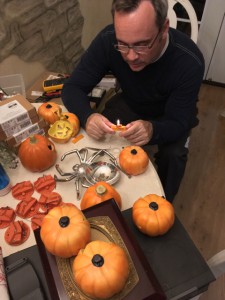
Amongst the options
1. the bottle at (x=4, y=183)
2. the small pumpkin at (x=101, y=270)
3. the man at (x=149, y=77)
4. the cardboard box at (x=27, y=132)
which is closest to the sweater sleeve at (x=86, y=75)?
the man at (x=149, y=77)

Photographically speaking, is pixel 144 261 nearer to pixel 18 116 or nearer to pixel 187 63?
pixel 18 116

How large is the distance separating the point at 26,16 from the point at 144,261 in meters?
1.69

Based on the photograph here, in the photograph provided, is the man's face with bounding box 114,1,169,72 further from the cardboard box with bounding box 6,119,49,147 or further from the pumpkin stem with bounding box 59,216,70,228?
→ the pumpkin stem with bounding box 59,216,70,228

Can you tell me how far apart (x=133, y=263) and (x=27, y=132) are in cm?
66

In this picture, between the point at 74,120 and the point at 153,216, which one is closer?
the point at 153,216

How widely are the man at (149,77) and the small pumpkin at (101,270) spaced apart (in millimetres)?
590

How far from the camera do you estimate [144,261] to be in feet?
2.04

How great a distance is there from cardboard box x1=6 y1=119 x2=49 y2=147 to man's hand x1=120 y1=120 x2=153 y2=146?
334mm

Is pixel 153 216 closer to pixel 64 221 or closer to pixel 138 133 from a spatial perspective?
pixel 64 221

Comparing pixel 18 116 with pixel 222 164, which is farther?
pixel 222 164

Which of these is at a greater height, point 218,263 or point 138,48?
point 138,48

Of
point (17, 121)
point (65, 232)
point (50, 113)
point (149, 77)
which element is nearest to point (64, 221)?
point (65, 232)

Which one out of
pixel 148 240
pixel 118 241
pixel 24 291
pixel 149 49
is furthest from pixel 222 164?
pixel 24 291

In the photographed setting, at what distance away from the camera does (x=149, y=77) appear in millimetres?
1318
